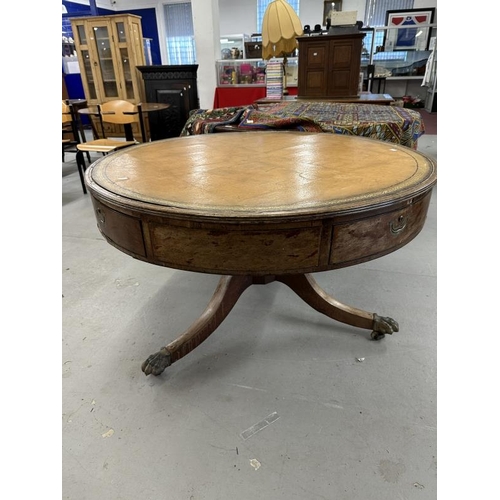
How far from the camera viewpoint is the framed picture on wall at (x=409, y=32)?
249 inches

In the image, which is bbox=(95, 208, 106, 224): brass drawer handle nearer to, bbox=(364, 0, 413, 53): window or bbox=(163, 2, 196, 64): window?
bbox=(364, 0, 413, 53): window

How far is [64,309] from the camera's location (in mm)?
1610

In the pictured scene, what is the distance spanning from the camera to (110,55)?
17.5ft

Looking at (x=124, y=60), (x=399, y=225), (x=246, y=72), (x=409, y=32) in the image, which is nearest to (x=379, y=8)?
(x=409, y=32)

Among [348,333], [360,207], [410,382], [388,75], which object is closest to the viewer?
[360,207]

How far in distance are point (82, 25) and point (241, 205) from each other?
5996mm

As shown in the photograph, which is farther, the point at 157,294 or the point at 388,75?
the point at 388,75

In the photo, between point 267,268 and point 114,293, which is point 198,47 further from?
point 267,268

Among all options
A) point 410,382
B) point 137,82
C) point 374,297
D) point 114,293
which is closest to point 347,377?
point 410,382

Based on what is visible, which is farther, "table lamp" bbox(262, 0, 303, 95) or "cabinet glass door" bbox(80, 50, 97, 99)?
"cabinet glass door" bbox(80, 50, 97, 99)

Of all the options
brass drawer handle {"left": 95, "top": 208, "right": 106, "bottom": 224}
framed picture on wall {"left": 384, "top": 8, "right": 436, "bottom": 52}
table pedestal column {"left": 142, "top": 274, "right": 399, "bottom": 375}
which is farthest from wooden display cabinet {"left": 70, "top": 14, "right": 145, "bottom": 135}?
brass drawer handle {"left": 95, "top": 208, "right": 106, "bottom": 224}

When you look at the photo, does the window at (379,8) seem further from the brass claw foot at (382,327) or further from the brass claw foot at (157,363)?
the brass claw foot at (157,363)

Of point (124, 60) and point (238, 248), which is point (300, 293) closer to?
point (238, 248)

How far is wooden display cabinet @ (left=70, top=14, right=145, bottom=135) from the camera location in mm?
5066
